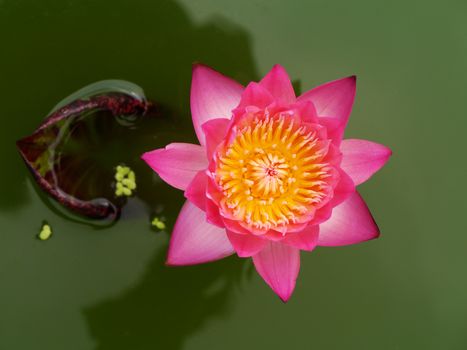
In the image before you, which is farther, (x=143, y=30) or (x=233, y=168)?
(x=143, y=30)

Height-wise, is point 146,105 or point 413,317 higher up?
point 146,105

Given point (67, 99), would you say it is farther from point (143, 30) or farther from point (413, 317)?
point (413, 317)

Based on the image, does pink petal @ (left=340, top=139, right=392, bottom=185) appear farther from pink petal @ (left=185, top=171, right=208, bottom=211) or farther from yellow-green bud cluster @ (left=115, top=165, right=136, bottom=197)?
yellow-green bud cluster @ (left=115, top=165, right=136, bottom=197)

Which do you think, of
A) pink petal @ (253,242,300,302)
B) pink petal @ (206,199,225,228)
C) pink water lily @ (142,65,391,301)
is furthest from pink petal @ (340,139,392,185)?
pink petal @ (206,199,225,228)

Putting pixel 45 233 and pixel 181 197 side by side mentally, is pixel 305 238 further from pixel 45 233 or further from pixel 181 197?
pixel 45 233

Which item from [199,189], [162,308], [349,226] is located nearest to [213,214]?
[199,189]

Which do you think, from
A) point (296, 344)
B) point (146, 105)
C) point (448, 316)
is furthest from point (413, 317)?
point (146, 105)
